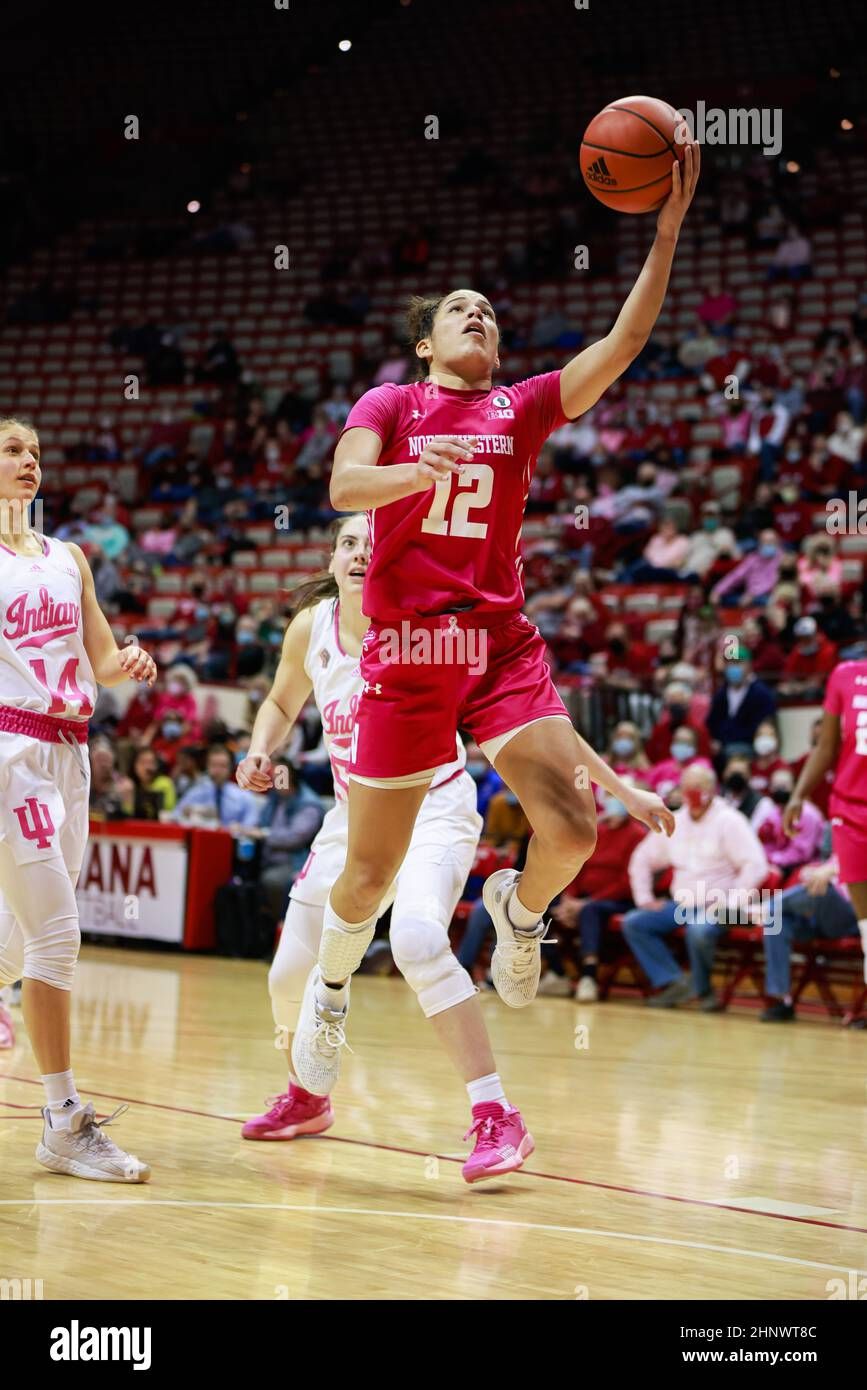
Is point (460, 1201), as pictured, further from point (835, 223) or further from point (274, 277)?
point (274, 277)

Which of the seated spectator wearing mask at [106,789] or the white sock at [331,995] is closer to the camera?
the white sock at [331,995]

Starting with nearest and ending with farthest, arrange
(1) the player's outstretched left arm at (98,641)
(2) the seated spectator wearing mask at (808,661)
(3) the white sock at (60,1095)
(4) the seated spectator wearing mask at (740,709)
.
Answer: (3) the white sock at (60,1095) < (1) the player's outstretched left arm at (98,641) < (4) the seated spectator wearing mask at (740,709) < (2) the seated spectator wearing mask at (808,661)

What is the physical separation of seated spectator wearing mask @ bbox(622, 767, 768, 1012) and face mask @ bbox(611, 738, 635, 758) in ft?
3.42

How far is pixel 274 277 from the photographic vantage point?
2433 centimetres

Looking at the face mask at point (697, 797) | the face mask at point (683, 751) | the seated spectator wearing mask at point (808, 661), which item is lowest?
the face mask at point (697, 797)

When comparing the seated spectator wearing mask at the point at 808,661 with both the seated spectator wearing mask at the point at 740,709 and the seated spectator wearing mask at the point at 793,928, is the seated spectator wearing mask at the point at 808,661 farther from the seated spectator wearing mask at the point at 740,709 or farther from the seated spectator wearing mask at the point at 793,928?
the seated spectator wearing mask at the point at 793,928

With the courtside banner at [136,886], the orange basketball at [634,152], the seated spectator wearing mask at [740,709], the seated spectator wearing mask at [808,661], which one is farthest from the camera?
the courtside banner at [136,886]

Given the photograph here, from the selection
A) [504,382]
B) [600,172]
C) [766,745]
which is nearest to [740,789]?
[766,745]

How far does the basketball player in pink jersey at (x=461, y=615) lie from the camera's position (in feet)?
14.7

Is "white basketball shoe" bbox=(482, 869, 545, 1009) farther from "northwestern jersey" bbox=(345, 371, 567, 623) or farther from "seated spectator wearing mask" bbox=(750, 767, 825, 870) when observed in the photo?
"seated spectator wearing mask" bbox=(750, 767, 825, 870)

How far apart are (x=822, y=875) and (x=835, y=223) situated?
1406 centimetres

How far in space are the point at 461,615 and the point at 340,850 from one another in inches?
51.9

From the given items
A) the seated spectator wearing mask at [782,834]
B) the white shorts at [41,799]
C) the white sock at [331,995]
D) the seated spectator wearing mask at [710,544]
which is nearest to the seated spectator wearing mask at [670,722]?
the seated spectator wearing mask at [782,834]

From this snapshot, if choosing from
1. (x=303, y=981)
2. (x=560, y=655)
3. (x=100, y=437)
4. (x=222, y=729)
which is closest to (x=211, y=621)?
(x=222, y=729)
